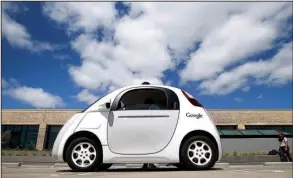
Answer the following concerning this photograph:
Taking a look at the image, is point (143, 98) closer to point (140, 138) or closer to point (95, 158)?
point (140, 138)

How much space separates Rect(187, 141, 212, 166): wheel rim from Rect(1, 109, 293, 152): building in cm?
3674

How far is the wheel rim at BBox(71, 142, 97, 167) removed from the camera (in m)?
5.49

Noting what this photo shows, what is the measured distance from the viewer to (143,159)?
17.6ft

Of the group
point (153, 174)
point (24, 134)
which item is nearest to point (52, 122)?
point (24, 134)

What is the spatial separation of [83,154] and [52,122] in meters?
38.3

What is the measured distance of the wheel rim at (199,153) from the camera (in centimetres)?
546

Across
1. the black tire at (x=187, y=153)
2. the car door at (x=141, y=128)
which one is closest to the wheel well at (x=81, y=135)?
the car door at (x=141, y=128)

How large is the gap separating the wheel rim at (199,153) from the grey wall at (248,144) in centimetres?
2140

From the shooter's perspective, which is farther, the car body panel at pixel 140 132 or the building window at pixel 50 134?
the building window at pixel 50 134

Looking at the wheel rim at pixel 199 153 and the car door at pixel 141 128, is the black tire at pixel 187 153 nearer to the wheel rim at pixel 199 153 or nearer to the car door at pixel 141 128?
the wheel rim at pixel 199 153

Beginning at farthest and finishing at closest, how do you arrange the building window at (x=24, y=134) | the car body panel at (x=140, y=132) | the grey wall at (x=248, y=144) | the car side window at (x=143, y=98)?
the building window at (x=24, y=134), the grey wall at (x=248, y=144), the car side window at (x=143, y=98), the car body panel at (x=140, y=132)

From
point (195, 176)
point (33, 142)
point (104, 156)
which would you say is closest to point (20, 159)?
point (104, 156)

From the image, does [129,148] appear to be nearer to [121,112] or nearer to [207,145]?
[121,112]

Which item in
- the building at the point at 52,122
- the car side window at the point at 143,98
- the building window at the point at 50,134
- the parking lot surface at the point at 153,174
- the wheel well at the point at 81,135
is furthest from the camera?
the building window at the point at 50,134
